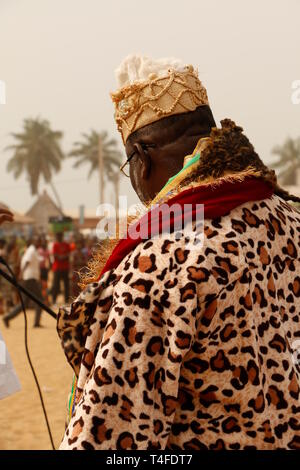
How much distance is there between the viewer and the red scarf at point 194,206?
164cm

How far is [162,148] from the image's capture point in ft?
6.63

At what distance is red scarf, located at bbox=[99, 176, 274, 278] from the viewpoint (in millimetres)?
1637

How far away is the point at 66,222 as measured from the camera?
23.1 m

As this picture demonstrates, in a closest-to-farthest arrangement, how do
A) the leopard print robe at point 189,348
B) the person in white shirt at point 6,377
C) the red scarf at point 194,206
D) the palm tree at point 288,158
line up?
the leopard print robe at point 189,348, the red scarf at point 194,206, the person in white shirt at point 6,377, the palm tree at point 288,158

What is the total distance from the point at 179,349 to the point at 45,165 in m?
67.8

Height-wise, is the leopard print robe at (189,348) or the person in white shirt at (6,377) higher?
the leopard print robe at (189,348)

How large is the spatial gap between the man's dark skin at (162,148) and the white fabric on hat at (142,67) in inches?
8.3

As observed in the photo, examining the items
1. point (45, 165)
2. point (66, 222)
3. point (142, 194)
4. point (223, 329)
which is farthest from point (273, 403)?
point (45, 165)

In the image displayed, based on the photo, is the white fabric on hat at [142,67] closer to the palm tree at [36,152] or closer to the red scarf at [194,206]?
the red scarf at [194,206]

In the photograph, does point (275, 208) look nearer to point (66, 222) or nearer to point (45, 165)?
point (66, 222)

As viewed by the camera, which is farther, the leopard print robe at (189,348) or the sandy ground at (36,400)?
the sandy ground at (36,400)

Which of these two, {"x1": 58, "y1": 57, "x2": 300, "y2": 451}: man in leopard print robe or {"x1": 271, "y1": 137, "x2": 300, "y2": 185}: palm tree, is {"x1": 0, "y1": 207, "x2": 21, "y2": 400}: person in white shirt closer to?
{"x1": 58, "y1": 57, "x2": 300, "y2": 451}: man in leopard print robe

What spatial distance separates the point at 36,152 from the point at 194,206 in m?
68.3

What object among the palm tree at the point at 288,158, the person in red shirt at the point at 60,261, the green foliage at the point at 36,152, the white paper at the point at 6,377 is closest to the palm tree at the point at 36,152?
the green foliage at the point at 36,152
